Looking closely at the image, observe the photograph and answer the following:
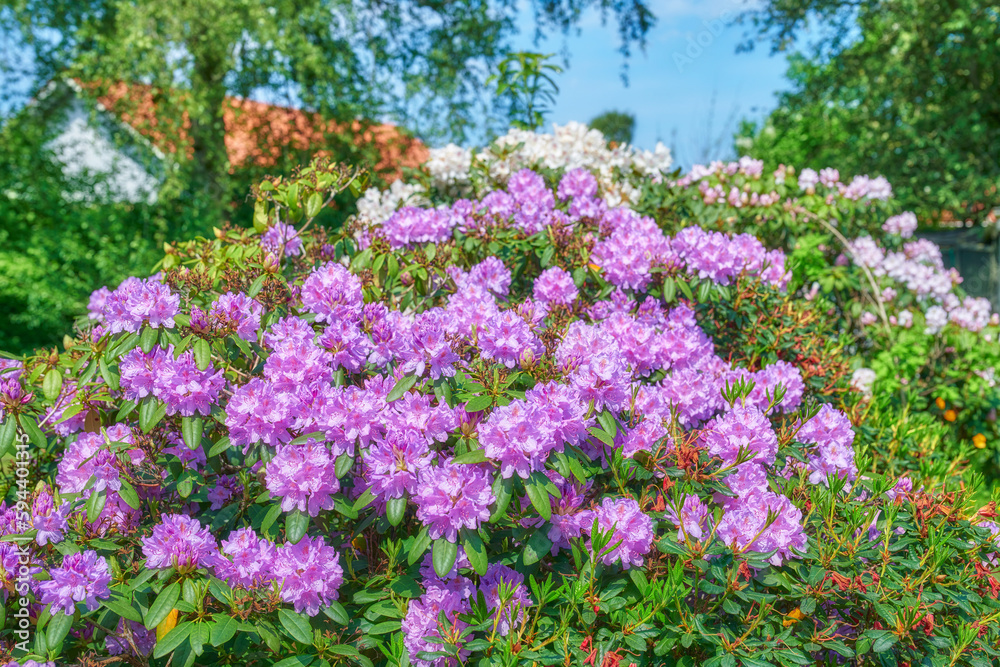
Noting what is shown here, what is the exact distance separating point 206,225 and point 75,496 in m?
6.73

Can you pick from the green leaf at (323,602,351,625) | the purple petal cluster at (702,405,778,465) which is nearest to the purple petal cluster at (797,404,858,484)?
the purple petal cluster at (702,405,778,465)

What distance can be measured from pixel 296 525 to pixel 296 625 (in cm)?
23

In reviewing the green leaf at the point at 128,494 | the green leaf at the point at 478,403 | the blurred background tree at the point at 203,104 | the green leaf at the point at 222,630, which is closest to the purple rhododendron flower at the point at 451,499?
the green leaf at the point at 478,403

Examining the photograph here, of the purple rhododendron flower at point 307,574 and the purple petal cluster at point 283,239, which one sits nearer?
the purple rhododendron flower at point 307,574

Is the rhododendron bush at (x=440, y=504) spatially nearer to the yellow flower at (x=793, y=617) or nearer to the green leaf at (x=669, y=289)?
the yellow flower at (x=793, y=617)

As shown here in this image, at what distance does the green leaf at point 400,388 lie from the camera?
Result: 1.73 metres

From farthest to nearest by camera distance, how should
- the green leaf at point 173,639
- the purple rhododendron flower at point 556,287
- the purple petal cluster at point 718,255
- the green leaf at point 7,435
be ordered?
the purple petal cluster at point 718,255 < the purple rhododendron flower at point 556,287 < the green leaf at point 7,435 < the green leaf at point 173,639

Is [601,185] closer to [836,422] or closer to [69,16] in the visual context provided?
[836,422]

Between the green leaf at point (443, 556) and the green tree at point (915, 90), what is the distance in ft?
32.8

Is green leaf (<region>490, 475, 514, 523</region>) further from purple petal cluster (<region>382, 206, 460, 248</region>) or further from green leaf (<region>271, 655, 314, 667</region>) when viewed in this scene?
purple petal cluster (<region>382, 206, 460, 248</region>)

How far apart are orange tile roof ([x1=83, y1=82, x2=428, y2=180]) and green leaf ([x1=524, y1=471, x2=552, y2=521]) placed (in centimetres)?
676

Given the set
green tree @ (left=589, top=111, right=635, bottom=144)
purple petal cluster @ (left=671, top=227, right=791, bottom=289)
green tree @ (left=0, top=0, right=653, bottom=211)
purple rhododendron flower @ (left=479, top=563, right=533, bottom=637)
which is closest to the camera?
purple rhododendron flower @ (left=479, top=563, right=533, bottom=637)

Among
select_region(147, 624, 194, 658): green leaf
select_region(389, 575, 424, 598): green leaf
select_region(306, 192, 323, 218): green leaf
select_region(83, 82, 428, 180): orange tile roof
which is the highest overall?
select_region(306, 192, 323, 218): green leaf

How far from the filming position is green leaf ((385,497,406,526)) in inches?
61.8
